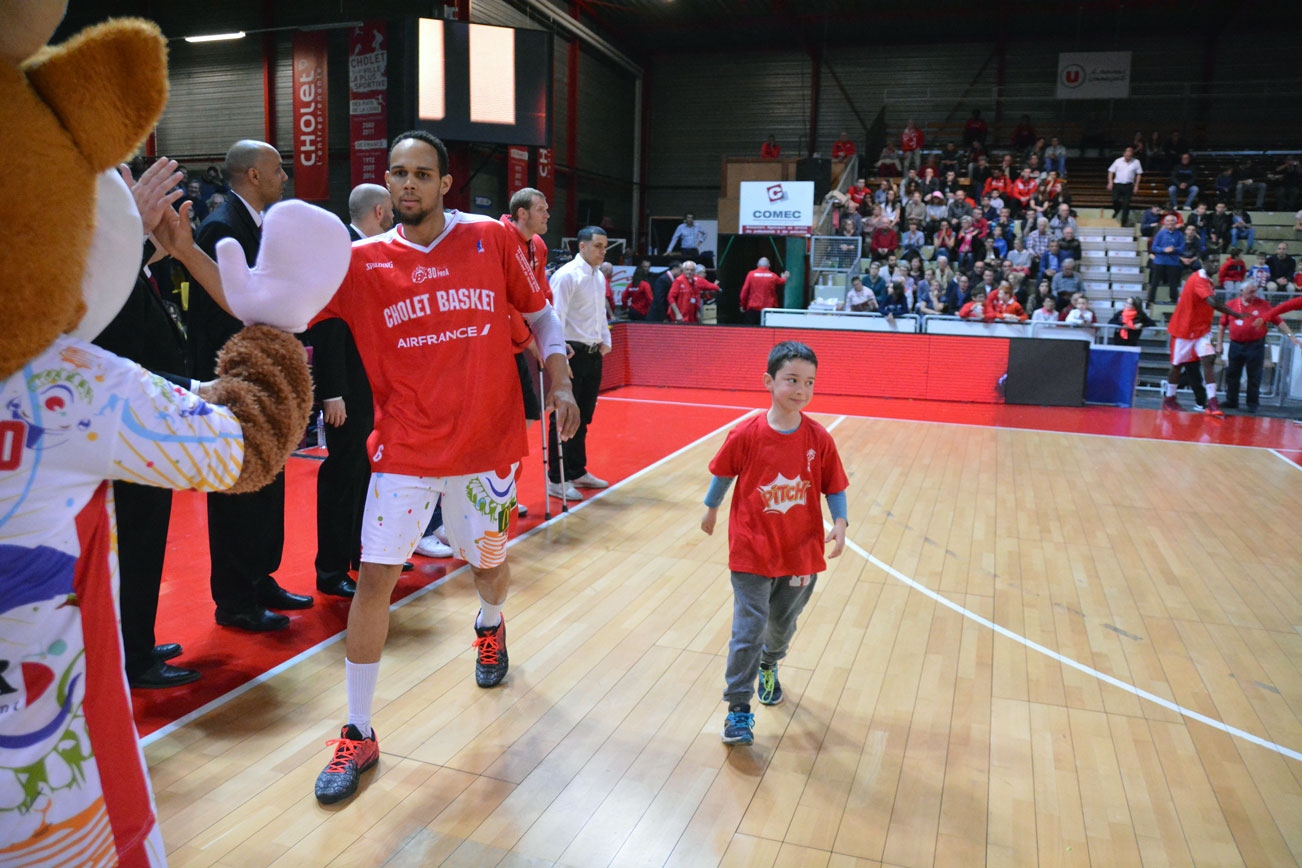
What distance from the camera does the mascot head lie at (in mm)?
1098

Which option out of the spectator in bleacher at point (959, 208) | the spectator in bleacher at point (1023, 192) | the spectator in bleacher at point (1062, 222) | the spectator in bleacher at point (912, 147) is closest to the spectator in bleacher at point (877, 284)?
the spectator in bleacher at point (959, 208)

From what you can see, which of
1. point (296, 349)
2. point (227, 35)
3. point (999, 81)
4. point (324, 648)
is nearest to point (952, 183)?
point (999, 81)

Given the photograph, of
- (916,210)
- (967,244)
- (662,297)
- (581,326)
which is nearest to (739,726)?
(581,326)

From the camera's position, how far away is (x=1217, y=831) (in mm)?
2740

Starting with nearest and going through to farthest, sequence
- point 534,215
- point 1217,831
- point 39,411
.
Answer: point 39,411 < point 1217,831 < point 534,215

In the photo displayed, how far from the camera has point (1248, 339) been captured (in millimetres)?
11492

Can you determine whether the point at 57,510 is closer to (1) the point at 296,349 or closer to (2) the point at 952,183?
(1) the point at 296,349

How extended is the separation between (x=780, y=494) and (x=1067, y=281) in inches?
513

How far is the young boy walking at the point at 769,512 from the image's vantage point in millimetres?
3074

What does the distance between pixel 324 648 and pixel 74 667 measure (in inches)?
109

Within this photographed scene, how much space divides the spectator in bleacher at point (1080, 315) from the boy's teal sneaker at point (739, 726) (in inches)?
417

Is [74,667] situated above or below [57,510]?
below

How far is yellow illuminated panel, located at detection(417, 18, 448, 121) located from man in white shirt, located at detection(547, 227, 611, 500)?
7598 millimetres

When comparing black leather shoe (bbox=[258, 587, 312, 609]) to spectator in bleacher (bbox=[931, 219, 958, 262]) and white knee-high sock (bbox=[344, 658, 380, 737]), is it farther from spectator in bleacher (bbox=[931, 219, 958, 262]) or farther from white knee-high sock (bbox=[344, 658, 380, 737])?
spectator in bleacher (bbox=[931, 219, 958, 262])
